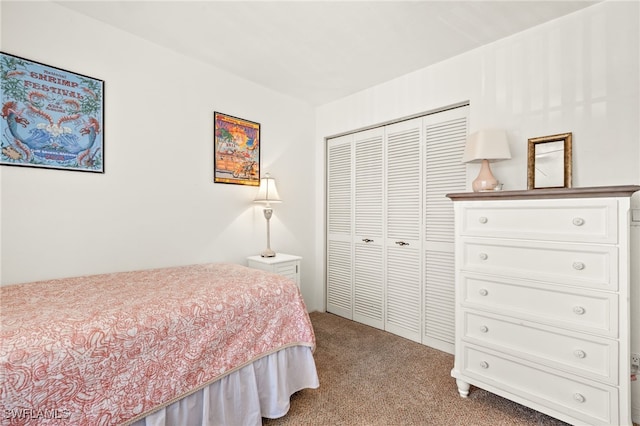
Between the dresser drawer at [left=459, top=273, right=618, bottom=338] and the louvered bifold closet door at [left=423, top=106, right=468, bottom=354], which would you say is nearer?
the dresser drawer at [left=459, top=273, right=618, bottom=338]

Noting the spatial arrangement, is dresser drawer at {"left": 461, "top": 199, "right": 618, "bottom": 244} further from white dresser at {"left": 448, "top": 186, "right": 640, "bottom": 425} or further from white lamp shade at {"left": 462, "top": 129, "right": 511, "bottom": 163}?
white lamp shade at {"left": 462, "top": 129, "right": 511, "bottom": 163}

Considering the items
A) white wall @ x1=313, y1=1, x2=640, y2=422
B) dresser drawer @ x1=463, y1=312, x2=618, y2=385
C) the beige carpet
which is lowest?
the beige carpet

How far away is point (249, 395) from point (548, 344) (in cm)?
165

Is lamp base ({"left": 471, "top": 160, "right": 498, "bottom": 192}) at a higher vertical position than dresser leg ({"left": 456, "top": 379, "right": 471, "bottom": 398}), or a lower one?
higher

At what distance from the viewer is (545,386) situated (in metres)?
1.65

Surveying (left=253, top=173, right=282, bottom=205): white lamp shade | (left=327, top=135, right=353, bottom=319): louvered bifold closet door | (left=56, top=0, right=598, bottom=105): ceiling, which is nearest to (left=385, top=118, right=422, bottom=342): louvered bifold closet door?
(left=327, top=135, right=353, bottom=319): louvered bifold closet door

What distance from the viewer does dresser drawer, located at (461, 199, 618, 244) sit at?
1.49m

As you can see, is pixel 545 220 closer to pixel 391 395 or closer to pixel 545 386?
pixel 545 386

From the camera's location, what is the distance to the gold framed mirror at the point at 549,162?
1.96 meters

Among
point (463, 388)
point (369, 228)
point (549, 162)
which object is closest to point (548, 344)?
point (463, 388)

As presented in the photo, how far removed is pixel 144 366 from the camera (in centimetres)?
127

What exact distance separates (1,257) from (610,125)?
3.71 m

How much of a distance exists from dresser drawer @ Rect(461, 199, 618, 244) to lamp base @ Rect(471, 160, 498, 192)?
27cm

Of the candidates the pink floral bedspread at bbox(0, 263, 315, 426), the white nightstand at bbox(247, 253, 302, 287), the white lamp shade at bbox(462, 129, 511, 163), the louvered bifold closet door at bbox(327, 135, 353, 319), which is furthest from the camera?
the louvered bifold closet door at bbox(327, 135, 353, 319)
